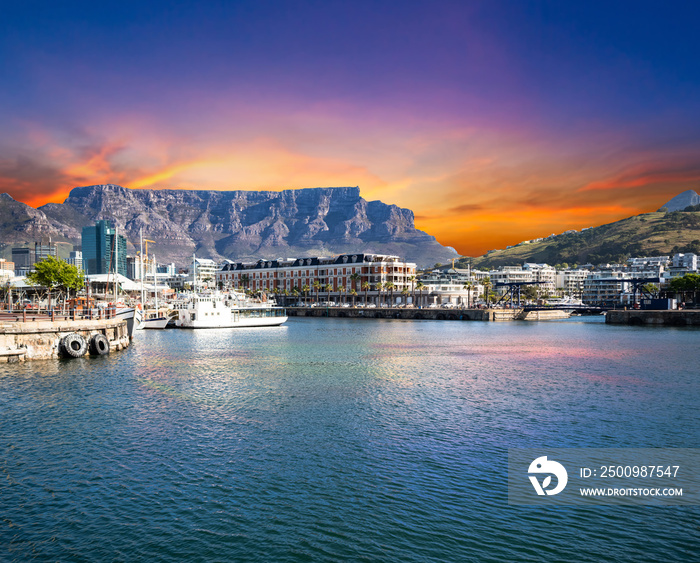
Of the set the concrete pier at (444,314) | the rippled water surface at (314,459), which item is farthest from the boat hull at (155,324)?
the concrete pier at (444,314)

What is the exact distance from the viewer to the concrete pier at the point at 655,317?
415 feet

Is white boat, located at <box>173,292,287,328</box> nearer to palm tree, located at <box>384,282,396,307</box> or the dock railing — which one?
the dock railing

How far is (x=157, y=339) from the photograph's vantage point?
8506 centimetres

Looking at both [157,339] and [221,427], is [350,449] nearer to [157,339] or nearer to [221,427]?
[221,427]

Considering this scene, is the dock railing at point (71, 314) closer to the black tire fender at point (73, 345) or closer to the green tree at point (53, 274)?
the black tire fender at point (73, 345)

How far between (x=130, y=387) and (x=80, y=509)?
23.6 meters

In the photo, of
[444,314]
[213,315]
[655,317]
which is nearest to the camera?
[213,315]

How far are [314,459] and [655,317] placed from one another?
139734 millimetres

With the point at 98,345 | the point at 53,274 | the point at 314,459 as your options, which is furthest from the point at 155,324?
the point at 314,459

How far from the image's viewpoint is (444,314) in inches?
6358

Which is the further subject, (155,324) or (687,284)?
(687,284)

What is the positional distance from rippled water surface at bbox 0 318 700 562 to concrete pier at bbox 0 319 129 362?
2.65 metres

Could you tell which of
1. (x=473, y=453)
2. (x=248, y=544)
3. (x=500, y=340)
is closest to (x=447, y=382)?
(x=473, y=453)

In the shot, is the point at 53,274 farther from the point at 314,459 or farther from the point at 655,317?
the point at 655,317
